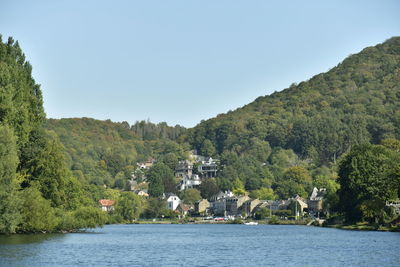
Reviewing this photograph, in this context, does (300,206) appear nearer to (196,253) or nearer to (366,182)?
(366,182)

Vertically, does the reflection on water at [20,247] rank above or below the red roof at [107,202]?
below

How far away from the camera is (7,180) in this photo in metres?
65.2

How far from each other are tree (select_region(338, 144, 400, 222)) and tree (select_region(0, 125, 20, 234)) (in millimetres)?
44251

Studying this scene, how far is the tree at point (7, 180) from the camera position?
6462cm

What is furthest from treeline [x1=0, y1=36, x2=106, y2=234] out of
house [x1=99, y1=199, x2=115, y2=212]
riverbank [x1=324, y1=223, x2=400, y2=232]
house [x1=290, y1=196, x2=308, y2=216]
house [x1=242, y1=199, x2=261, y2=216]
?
house [x1=242, y1=199, x2=261, y2=216]

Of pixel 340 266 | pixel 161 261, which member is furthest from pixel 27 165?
pixel 340 266

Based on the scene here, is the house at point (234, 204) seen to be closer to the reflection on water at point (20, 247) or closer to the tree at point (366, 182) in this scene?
the tree at point (366, 182)

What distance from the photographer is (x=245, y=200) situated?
194000 millimetres

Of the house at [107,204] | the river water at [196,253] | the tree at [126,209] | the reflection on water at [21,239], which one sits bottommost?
the river water at [196,253]

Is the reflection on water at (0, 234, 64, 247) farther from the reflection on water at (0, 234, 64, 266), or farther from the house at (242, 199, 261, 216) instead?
the house at (242, 199, 261, 216)

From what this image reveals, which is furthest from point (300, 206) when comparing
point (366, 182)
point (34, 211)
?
point (34, 211)

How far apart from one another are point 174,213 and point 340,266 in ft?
455

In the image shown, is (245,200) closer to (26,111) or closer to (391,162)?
(391,162)

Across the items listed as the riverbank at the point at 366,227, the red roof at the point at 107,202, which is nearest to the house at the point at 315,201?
the red roof at the point at 107,202
